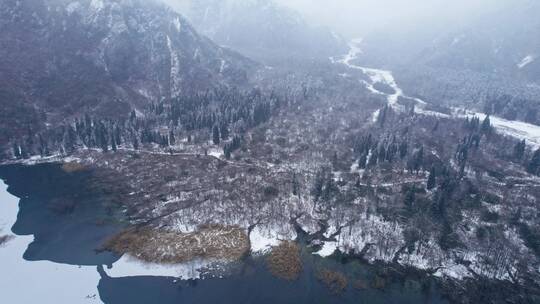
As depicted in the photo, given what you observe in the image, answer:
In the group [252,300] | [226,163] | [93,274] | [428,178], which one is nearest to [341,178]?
[428,178]

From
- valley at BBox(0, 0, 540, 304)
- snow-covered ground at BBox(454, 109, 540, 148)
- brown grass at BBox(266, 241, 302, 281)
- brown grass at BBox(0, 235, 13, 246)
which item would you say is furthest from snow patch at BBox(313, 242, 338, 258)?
snow-covered ground at BBox(454, 109, 540, 148)

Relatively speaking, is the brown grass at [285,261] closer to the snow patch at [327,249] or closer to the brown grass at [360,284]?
the snow patch at [327,249]

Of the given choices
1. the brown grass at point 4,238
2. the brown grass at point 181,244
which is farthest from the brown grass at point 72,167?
the brown grass at point 181,244

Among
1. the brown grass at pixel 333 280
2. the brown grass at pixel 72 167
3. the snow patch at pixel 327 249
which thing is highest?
the brown grass at pixel 72 167

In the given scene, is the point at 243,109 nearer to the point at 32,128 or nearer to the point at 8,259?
the point at 32,128

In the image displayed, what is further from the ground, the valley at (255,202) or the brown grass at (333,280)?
the valley at (255,202)

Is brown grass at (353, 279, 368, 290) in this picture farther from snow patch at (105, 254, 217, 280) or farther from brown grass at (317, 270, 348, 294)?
snow patch at (105, 254, 217, 280)

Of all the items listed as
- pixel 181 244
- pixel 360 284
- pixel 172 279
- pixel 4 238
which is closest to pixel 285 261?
pixel 360 284
